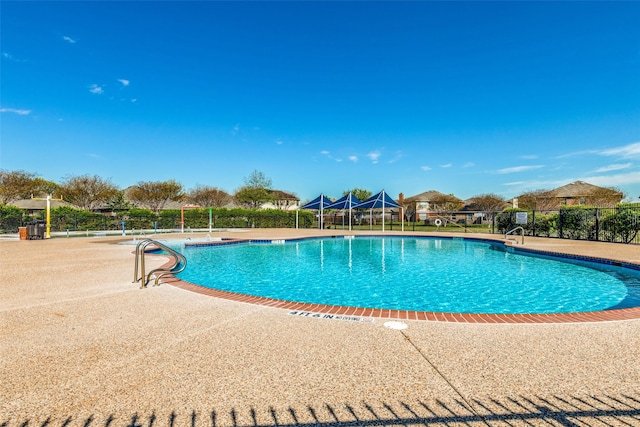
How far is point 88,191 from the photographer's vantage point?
32.6 metres

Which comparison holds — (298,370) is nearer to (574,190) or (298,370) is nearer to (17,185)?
(17,185)

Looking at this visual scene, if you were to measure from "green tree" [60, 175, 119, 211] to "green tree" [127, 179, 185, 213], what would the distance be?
2.64 meters

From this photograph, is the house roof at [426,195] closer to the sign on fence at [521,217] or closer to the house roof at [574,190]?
the house roof at [574,190]

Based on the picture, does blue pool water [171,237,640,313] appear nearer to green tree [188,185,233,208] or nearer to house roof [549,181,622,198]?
green tree [188,185,233,208]

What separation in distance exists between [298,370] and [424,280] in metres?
6.16

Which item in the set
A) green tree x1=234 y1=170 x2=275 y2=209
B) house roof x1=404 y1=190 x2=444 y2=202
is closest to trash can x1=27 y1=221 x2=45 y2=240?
green tree x1=234 y1=170 x2=275 y2=209

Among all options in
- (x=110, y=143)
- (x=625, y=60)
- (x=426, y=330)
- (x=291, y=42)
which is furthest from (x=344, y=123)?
(x=426, y=330)

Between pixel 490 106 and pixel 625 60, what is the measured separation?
7.92 metres

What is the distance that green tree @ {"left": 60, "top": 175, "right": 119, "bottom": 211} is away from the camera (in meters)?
32.5

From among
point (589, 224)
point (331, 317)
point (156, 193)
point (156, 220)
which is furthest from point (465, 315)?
point (156, 193)

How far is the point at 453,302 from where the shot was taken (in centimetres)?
617

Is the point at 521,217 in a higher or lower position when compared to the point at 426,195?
lower

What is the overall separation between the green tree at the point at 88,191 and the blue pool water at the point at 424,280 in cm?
2639

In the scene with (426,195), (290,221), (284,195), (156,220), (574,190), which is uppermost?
(284,195)
